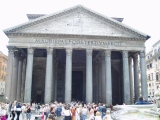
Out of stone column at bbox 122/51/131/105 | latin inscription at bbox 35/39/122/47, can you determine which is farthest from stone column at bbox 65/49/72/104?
stone column at bbox 122/51/131/105

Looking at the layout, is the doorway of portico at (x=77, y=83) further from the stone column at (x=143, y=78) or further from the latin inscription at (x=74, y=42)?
the stone column at (x=143, y=78)

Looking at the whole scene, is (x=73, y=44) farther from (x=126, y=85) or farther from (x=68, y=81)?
(x=126, y=85)

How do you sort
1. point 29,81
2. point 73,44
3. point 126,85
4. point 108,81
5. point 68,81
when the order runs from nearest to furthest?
point 29,81, point 68,81, point 108,81, point 126,85, point 73,44

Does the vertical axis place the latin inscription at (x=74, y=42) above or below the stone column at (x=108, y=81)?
above

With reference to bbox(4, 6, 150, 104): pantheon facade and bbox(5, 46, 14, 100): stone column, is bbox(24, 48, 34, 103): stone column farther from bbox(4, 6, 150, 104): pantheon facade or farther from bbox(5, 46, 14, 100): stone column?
bbox(5, 46, 14, 100): stone column

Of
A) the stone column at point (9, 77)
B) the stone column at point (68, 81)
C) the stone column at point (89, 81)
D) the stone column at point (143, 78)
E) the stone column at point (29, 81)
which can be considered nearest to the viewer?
the stone column at point (29, 81)

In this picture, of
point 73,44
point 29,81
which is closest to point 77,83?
point 73,44

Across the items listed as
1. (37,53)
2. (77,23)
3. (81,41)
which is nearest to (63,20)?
(77,23)

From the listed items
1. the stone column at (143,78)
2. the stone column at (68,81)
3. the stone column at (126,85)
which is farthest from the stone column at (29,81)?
the stone column at (143,78)

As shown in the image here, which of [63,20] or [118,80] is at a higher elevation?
[63,20]

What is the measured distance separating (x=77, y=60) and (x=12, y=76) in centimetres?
1113

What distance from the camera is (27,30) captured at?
2245 centimetres

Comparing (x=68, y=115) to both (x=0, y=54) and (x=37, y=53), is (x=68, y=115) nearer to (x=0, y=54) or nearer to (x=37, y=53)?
(x=37, y=53)

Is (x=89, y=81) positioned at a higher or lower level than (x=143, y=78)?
lower
